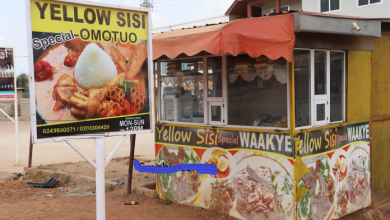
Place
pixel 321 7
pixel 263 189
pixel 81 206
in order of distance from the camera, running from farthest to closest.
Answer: pixel 321 7 < pixel 81 206 < pixel 263 189

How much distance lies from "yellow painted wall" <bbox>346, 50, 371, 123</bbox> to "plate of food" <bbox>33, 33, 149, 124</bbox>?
337 cm

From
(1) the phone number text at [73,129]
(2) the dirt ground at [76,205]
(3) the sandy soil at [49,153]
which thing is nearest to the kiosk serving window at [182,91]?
(2) the dirt ground at [76,205]

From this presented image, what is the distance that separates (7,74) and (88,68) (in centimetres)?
879

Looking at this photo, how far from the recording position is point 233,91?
5680 mm

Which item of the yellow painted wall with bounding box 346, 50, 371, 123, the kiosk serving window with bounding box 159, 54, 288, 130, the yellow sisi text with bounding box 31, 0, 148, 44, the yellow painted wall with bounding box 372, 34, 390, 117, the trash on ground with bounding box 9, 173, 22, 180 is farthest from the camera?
the trash on ground with bounding box 9, 173, 22, 180

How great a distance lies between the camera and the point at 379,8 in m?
22.3

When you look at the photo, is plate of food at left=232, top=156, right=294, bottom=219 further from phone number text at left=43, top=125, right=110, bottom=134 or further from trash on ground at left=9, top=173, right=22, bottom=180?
trash on ground at left=9, top=173, right=22, bottom=180

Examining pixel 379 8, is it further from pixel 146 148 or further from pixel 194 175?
pixel 194 175

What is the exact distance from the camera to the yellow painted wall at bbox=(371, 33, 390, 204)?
6.27 m

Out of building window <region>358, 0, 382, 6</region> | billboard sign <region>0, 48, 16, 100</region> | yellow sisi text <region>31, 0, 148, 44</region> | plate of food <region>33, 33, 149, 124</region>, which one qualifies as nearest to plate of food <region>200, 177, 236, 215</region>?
plate of food <region>33, 33, 149, 124</region>

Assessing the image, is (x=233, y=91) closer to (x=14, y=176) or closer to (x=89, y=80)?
(x=89, y=80)

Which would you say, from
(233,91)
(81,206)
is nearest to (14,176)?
(81,206)

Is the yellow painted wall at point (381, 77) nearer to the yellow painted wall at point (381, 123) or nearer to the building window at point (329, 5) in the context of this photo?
the yellow painted wall at point (381, 123)

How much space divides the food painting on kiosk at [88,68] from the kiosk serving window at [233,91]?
1.91 metres
